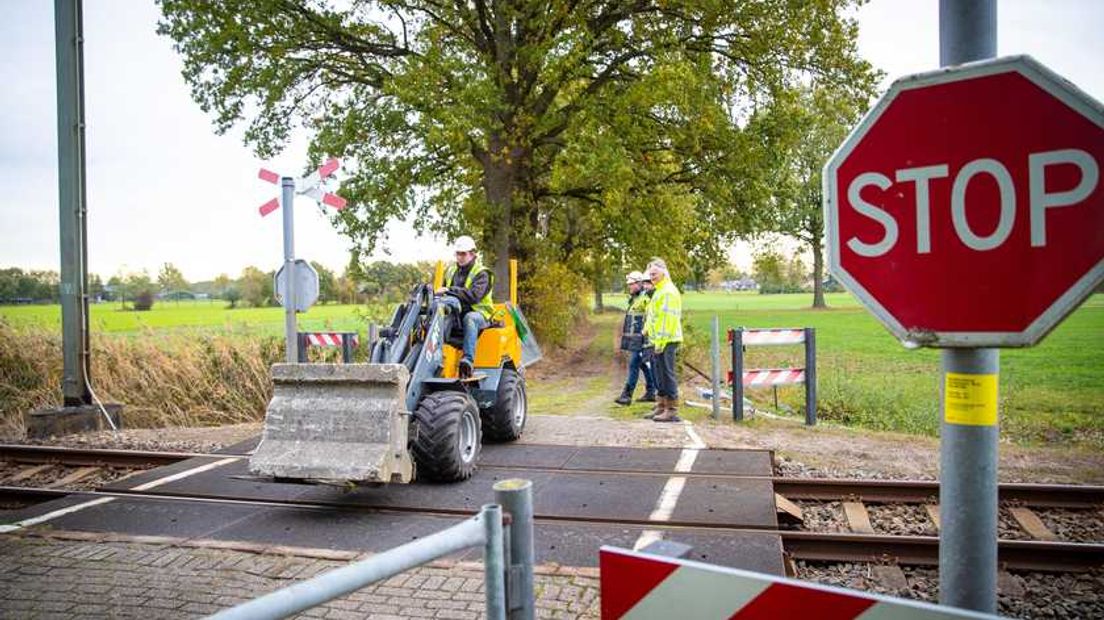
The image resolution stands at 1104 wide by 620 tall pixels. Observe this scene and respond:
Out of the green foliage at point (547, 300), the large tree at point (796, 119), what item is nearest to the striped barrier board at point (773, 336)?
the large tree at point (796, 119)

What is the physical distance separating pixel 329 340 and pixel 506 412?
4.31 meters

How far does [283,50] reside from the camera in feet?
53.9

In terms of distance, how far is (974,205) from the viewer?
5.78 ft

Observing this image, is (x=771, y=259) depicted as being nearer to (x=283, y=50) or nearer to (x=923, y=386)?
(x=923, y=386)

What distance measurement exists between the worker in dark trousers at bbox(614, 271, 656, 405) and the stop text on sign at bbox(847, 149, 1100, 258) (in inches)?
380

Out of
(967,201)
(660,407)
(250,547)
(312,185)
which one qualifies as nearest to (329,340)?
(312,185)

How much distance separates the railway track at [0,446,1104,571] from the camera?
16.9 feet

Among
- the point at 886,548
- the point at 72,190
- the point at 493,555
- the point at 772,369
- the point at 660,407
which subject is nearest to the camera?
the point at 493,555

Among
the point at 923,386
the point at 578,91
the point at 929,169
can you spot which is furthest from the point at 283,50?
the point at 929,169

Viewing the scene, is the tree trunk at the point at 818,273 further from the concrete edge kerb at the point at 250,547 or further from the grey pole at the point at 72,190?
the concrete edge kerb at the point at 250,547

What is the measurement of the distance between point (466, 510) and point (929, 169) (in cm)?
510

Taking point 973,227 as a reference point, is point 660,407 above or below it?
below

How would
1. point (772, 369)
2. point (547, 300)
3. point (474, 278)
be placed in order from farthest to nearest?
point (547, 300), point (772, 369), point (474, 278)

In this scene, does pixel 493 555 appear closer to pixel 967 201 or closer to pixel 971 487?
pixel 971 487
